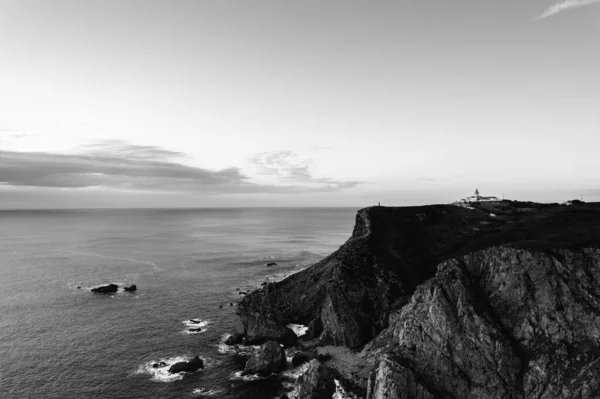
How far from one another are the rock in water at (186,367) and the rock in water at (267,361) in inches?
338

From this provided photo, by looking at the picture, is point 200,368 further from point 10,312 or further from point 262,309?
point 10,312

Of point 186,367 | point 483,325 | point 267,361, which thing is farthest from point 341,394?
point 186,367

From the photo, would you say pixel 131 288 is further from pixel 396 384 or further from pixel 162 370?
pixel 396 384

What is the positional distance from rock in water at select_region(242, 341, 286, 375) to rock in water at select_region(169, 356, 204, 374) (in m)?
8.59

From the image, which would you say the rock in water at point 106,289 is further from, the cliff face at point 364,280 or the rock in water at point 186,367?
the rock in water at point 186,367

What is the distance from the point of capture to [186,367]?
205ft

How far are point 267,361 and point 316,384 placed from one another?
37.6 feet

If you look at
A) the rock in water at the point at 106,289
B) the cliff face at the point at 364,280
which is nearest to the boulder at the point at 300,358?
the cliff face at the point at 364,280

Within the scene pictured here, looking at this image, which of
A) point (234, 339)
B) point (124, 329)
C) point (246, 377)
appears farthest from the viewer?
point (124, 329)

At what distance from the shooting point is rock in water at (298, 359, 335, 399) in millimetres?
54250

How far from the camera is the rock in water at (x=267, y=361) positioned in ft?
204

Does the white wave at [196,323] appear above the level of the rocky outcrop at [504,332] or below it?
below

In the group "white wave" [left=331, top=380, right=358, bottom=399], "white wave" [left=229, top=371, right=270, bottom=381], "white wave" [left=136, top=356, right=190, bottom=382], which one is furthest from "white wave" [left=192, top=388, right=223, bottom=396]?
"white wave" [left=331, top=380, right=358, bottom=399]

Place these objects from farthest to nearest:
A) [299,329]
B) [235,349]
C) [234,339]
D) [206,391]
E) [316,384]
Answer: [299,329]
[234,339]
[235,349]
[206,391]
[316,384]
